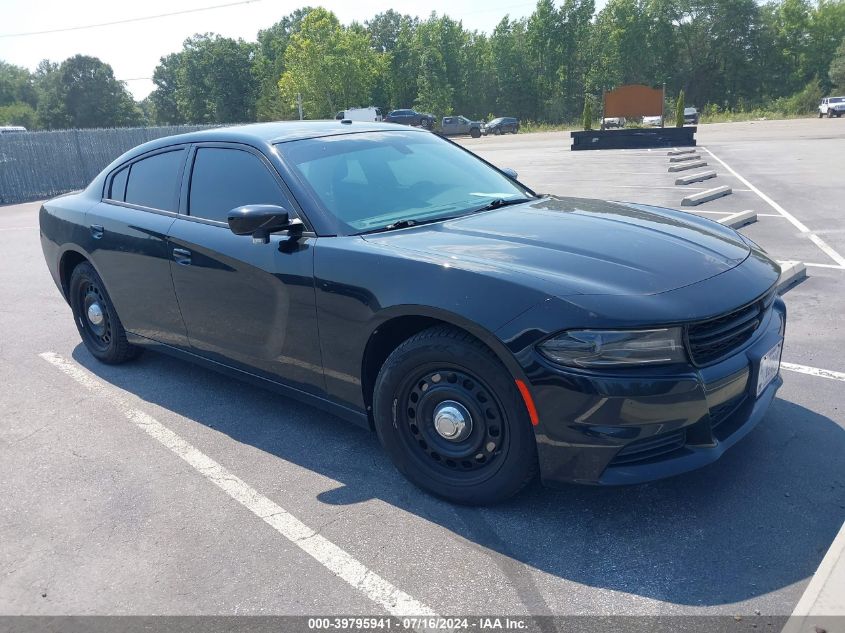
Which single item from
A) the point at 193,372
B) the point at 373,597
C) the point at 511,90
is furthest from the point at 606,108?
the point at 511,90

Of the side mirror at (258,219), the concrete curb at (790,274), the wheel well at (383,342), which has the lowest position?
the concrete curb at (790,274)

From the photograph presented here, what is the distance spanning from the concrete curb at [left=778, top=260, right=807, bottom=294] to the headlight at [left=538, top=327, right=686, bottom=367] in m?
3.80

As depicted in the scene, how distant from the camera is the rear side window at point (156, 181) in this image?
4.29 metres

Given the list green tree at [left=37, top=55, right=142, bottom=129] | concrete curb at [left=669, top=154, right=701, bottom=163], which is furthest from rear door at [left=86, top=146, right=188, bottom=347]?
green tree at [left=37, top=55, right=142, bottom=129]

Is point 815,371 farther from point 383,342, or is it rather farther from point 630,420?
point 383,342

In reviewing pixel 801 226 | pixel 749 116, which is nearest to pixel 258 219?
pixel 801 226

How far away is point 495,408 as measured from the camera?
283 centimetres

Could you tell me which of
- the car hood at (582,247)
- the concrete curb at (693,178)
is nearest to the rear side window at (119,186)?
the car hood at (582,247)

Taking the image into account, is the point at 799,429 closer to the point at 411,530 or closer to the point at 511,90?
the point at 411,530

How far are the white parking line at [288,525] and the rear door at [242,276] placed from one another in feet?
1.74

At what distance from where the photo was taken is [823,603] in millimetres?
2174

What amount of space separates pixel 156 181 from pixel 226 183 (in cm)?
77

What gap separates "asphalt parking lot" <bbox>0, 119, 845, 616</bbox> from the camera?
251 cm

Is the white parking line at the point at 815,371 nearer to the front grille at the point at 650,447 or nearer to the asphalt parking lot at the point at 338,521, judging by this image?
the asphalt parking lot at the point at 338,521
